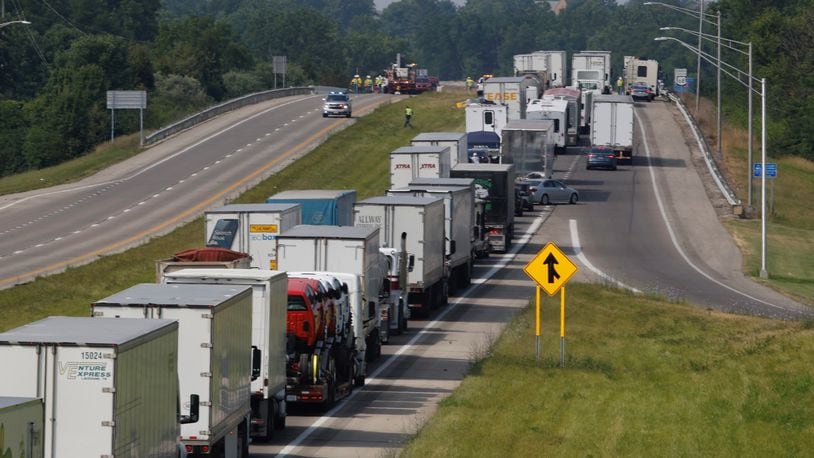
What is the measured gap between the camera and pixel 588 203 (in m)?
74.0

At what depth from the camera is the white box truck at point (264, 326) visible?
23062mm

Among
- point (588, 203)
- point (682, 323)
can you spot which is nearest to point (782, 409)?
point (682, 323)

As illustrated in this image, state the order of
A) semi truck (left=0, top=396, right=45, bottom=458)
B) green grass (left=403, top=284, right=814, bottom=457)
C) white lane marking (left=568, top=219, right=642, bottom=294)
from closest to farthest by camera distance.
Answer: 1. semi truck (left=0, top=396, right=45, bottom=458)
2. green grass (left=403, top=284, right=814, bottom=457)
3. white lane marking (left=568, top=219, right=642, bottom=294)

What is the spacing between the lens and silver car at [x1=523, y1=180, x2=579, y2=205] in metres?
73.4

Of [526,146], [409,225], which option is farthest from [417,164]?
[409,225]

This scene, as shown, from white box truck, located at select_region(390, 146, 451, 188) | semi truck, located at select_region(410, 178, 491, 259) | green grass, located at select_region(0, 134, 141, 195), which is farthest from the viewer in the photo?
green grass, located at select_region(0, 134, 141, 195)

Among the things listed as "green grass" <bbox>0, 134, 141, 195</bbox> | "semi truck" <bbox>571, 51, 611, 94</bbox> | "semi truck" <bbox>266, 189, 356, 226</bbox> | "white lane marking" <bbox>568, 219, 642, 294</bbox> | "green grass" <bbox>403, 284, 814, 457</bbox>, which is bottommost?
"green grass" <bbox>403, 284, 814, 457</bbox>

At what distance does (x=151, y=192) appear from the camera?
2950 inches

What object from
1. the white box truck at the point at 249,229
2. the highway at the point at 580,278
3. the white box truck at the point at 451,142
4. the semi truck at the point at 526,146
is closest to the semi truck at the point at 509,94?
the highway at the point at 580,278

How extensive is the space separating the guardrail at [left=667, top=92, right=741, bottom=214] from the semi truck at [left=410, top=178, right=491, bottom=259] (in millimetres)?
20443

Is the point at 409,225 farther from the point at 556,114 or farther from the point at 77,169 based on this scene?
the point at 556,114

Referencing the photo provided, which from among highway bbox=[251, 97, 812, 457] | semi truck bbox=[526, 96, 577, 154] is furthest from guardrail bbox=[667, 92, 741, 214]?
semi truck bbox=[526, 96, 577, 154]

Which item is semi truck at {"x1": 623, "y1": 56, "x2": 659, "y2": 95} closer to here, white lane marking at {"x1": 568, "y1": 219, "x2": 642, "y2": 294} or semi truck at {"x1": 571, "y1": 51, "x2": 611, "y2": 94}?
semi truck at {"x1": 571, "y1": 51, "x2": 611, "y2": 94}

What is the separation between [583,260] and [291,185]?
80.3 ft
